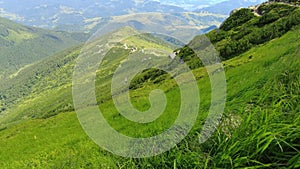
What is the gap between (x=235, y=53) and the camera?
3676 inches

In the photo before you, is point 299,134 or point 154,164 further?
point 154,164

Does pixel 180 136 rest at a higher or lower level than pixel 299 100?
lower

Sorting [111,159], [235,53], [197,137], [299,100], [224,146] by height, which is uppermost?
[299,100]

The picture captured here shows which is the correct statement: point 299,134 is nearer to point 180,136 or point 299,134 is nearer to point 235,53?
point 180,136

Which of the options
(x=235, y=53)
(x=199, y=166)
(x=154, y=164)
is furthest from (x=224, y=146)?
(x=235, y=53)

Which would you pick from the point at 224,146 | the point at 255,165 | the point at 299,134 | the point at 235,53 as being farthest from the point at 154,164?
the point at 235,53

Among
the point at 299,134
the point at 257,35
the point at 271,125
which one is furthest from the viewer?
the point at 257,35

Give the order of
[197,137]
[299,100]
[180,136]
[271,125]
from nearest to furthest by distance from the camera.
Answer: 1. [271,125]
2. [299,100]
3. [197,137]
4. [180,136]

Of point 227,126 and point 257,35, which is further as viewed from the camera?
point 257,35

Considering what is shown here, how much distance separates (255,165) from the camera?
572 cm

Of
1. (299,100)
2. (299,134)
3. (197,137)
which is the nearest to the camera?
(299,134)

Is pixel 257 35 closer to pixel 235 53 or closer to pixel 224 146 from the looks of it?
pixel 235 53

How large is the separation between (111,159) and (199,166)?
108 inches

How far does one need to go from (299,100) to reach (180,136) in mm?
3075
